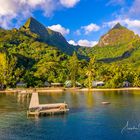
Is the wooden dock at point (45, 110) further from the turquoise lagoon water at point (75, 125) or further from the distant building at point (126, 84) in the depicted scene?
the distant building at point (126, 84)

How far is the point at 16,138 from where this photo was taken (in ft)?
179

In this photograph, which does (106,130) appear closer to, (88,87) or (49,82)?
(88,87)

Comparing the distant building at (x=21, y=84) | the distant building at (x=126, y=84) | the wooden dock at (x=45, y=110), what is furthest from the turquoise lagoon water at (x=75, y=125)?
the distant building at (x=126, y=84)

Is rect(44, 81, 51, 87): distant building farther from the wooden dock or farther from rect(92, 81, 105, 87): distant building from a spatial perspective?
the wooden dock

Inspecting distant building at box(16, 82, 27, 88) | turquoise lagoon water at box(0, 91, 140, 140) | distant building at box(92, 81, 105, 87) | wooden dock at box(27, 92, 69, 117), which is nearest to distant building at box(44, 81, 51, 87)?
distant building at box(16, 82, 27, 88)

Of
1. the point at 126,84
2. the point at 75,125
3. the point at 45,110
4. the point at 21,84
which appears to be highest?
the point at 21,84

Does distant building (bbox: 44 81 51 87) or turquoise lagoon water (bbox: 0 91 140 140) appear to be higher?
distant building (bbox: 44 81 51 87)

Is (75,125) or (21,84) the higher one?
(21,84)

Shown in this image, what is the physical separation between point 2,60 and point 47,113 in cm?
9456

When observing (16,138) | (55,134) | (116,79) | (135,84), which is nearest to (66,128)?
(55,134)

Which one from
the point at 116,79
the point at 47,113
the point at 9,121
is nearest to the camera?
Answer: the point at 9,121

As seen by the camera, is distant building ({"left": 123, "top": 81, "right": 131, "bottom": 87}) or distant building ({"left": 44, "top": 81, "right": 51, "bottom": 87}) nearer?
distant building ({"left": 44, "top": 81, "right": 51, "bottom": 87})

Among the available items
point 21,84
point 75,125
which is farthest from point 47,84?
point 75,125

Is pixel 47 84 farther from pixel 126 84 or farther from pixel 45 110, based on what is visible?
pixel 45 110
